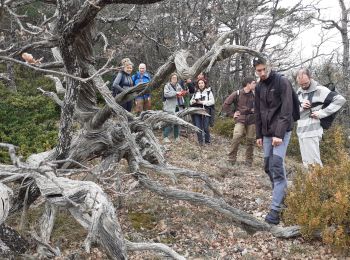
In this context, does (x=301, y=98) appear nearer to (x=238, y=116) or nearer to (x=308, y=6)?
(x=238, y=116)

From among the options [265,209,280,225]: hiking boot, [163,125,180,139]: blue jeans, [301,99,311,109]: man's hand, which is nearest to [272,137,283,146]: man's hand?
[265,209,280,225]: hiking boot

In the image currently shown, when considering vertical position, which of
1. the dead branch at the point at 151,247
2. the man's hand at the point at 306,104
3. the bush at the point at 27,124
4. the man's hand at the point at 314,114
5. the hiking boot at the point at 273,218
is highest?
the man's hand at the point at 306,104

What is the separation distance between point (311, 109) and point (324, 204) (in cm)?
175

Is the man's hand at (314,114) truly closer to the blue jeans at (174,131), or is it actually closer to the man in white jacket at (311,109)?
the man in white jacket at (311,109)

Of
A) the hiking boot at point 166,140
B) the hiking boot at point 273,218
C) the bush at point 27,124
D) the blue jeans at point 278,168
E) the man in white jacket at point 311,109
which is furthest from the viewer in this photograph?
the hiking boot at point 166,140

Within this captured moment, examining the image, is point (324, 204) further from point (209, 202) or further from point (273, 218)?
point (209, 202)

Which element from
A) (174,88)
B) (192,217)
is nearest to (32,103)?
(174,88)

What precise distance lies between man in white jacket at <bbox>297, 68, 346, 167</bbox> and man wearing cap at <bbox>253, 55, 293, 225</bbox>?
0.82m

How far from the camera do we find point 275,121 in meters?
5.02

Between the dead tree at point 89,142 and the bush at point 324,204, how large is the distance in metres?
0.28

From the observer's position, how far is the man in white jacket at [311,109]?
5.61 meters

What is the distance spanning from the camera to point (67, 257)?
424cm

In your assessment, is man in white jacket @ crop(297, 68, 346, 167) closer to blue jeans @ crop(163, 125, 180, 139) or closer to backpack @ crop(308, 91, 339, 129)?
backpack @ crop(308, 91, 339, 129)

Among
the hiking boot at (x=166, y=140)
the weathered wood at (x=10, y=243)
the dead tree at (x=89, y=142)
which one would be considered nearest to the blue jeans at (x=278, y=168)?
the dead tree at (x=89, y=142)
